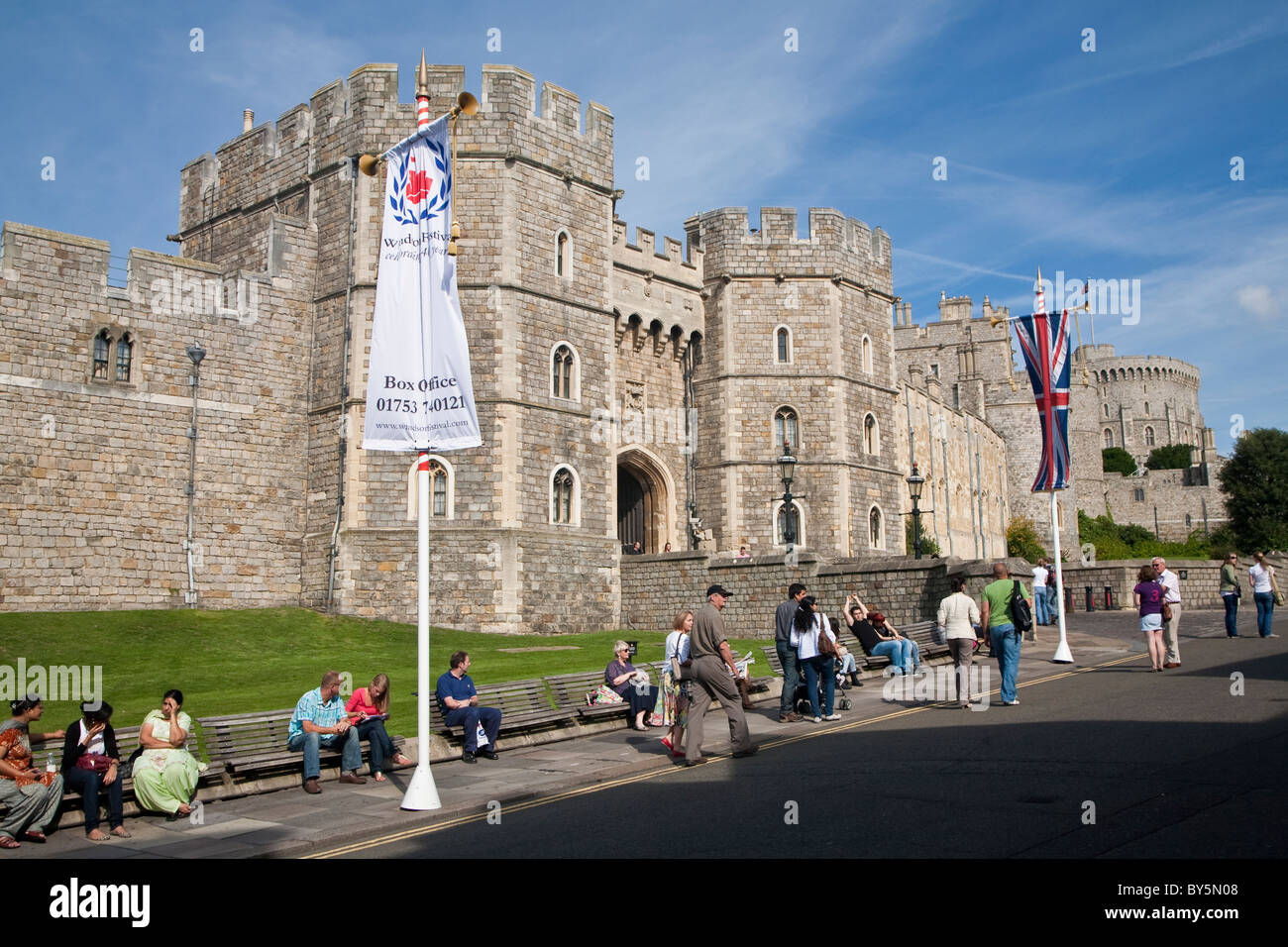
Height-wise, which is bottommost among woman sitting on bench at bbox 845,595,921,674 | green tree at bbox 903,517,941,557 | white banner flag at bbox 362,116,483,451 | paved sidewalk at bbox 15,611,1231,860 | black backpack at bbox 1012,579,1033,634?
paved sidewalk at bbox 15,611,1231,860

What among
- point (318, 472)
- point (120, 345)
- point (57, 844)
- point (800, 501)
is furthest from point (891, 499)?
point (57, 844)

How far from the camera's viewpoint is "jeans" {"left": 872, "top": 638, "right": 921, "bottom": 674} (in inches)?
671

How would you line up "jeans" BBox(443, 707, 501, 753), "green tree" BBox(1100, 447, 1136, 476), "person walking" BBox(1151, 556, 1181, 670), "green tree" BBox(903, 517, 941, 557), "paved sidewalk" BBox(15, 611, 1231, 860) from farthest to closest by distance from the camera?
"green tree" BBox(1100, 447, 1136, 476) → "green tree" BBox(903, 517, 941, 557) → "person walking" BBox(1151, 556, 1181, 670) → "jeans" BBox(443, 707, 501, 753) → "paved sidewalk" BBox(15, 611, 1231, 860)

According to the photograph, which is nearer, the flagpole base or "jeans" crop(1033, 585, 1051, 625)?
the flagpole base

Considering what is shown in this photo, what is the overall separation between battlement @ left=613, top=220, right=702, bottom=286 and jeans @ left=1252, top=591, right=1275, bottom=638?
17928 millimetres

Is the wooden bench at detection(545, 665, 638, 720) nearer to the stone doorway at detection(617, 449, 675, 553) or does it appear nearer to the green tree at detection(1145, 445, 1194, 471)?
the stone doorway at detection(617, 449, 675, 553)

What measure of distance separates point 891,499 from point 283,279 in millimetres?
19019

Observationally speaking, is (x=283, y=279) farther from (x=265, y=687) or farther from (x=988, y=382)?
(x=988, y=382)

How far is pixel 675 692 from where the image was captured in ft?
45.4

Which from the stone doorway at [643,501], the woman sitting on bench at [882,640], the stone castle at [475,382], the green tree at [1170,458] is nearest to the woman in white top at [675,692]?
the woman sitting on bench at [882,640]

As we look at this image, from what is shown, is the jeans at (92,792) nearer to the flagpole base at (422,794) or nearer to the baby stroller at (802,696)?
the flagpole base at (422,794)

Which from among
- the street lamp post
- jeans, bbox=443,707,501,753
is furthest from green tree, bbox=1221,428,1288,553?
jeans, bbox=443,707,501,753

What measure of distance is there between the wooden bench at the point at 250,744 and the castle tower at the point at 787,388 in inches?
858
